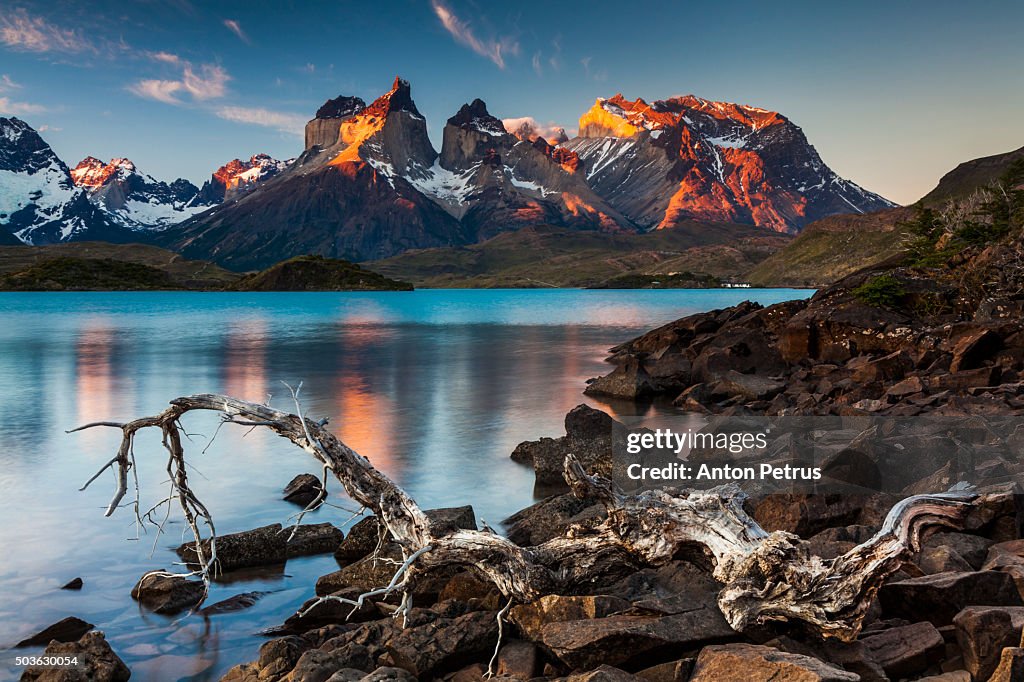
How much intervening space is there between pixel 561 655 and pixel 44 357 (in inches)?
2516

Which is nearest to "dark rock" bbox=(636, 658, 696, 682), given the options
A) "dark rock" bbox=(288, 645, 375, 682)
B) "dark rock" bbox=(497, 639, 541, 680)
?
"dark rock" bbox=(497, 639, 541, 680)

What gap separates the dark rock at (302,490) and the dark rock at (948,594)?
540 inches

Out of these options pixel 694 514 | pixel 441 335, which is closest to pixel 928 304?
pixel 694 514

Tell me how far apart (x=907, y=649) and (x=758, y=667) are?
1812 mm

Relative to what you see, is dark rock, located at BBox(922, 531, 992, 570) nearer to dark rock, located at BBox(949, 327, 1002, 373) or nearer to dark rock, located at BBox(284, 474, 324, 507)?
dark rock, located at BBox(284, 474, 324, 507)

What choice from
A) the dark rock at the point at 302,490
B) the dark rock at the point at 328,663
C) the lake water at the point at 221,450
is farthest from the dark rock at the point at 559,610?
the dark rock at the point at 302,490

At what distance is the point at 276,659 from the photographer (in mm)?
8734

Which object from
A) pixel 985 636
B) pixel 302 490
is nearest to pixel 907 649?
pixel 985 636

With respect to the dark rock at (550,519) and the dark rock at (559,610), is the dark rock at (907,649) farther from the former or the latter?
the dark rock at (550,519)

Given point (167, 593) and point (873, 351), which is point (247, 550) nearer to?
point (167, 593)

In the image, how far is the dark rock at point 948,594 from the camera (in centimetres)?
771

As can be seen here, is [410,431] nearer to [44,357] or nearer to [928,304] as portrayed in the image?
[928,304]

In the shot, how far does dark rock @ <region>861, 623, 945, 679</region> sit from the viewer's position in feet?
22.7

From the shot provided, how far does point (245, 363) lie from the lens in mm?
56344
